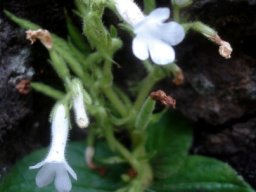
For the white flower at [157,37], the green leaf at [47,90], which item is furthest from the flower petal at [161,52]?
the green leaf at [47,90]

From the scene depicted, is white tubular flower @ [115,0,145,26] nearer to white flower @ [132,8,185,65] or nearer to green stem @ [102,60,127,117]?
white flower @ [132,8,185,65]

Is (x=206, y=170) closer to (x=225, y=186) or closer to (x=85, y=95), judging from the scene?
(x=225, y=186)

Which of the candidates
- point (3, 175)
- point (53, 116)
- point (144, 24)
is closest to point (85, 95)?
point (53, 116)

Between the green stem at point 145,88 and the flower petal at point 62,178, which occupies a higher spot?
the flower petal at point 62,178

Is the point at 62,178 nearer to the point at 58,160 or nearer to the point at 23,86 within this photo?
the point at 58,160

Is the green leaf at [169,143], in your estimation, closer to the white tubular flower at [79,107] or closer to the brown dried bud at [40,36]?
the white tubular flower at [79,107]
